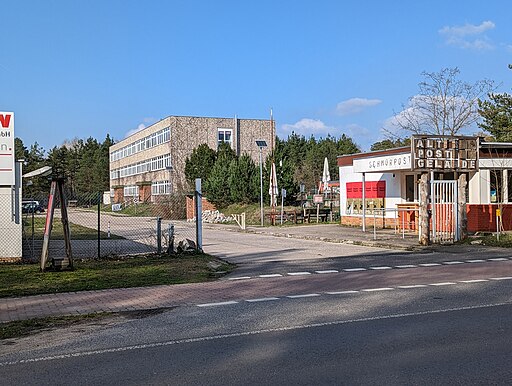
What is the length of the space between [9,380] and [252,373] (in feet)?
8.27

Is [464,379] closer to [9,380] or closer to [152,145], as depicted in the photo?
[9,380]

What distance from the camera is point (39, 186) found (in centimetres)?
8156

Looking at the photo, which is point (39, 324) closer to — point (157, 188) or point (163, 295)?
point (163, 295)

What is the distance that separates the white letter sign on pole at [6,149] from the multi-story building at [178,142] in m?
46.7

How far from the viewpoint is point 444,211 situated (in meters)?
24.2

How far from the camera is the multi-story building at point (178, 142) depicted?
228 ft

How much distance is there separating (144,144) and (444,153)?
64.3m

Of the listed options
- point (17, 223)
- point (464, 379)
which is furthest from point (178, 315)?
point (17, 223)

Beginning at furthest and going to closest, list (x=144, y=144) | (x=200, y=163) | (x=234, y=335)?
(x=144, y=144), (x=200, y=163), (x=234, y=335)

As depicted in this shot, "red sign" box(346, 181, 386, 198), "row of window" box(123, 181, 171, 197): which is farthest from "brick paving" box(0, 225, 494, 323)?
"row of window" box(123, 181, 171, 197)

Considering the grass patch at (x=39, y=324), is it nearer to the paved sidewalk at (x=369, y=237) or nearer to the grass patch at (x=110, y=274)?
the grass patch at (x=110, y=274)

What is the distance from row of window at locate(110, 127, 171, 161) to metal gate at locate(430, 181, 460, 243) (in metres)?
49.1

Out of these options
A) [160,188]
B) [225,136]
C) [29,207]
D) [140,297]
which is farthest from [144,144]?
[140,297]

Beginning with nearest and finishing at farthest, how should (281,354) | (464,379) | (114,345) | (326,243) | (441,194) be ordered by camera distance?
(464,379), (281,354), (114,345), (441,194), (326,243)
